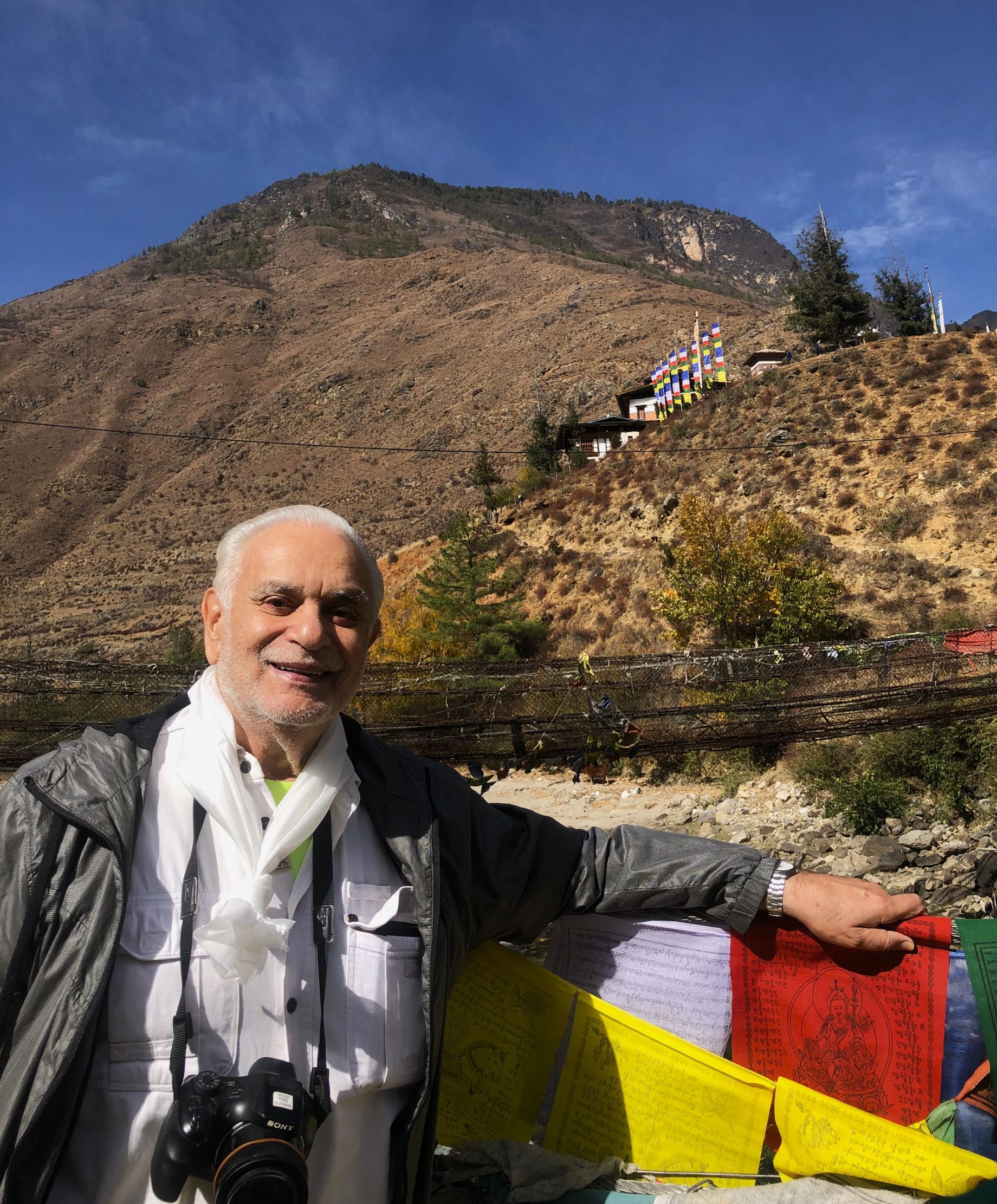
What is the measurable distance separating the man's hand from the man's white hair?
139cm

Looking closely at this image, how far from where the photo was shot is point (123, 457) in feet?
269

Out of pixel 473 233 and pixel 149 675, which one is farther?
pixel 473 233

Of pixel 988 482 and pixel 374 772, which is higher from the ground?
pixel 988 482

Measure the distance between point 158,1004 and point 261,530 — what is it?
1.10 meters

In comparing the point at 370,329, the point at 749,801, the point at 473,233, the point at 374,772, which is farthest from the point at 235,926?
the point at 473,233

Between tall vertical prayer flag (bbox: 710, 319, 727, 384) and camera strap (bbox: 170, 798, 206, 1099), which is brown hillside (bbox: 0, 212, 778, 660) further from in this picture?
camera strap (bbox: 170, 798, 206, 1099)

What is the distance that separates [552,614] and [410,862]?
1088 inches

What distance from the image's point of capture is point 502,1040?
2523 millimetres

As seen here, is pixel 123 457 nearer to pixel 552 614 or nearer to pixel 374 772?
pixel 552 614

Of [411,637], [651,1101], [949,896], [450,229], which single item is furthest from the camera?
[450,229]

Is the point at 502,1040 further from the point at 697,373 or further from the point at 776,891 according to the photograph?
the point at 697,373

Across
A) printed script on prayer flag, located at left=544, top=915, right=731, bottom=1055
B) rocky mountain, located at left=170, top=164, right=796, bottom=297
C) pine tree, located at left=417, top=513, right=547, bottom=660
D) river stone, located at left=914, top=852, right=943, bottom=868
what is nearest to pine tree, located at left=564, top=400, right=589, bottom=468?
pine tree, located at left=417, top=513, right=547, bottom=660

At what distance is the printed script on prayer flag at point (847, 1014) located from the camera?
2283mm

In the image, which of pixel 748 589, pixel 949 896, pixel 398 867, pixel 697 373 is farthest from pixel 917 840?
pixel 697 373
